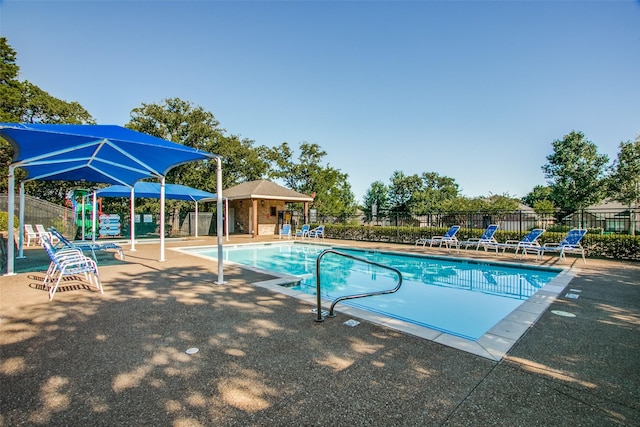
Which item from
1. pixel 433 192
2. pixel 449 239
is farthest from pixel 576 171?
pixel 449 239

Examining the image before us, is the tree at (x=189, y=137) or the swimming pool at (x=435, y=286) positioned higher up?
the tree at (x=189, y=137)

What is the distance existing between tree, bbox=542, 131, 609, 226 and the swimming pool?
2575 cm

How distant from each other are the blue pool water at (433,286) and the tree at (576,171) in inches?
1015

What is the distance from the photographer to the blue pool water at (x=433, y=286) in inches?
209

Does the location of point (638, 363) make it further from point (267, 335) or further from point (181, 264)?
point (181, 264)

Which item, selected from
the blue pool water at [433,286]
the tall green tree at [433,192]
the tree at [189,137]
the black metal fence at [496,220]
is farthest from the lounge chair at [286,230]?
the tall green tree at [433,192]

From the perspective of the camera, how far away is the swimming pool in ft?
16.9

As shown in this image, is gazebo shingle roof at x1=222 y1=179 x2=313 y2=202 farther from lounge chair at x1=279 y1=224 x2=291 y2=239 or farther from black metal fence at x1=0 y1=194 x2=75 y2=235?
black metal fence at x1=0 y1=194 x2=75 y2=235

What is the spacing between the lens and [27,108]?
24.4 m

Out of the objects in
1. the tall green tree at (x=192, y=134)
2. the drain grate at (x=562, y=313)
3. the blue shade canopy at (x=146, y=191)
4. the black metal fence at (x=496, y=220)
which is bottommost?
the drain grate at (x=562, y=313)

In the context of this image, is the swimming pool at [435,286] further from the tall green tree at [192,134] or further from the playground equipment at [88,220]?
the tall green tree at [192,134]

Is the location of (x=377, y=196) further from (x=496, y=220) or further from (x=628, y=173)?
(x=496, y=220)

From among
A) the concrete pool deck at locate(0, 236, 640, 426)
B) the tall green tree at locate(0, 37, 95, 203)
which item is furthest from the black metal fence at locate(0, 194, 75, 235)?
the concrete pool deck at locate(0, 236, 640, 426)

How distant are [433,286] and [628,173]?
24.2 metres
